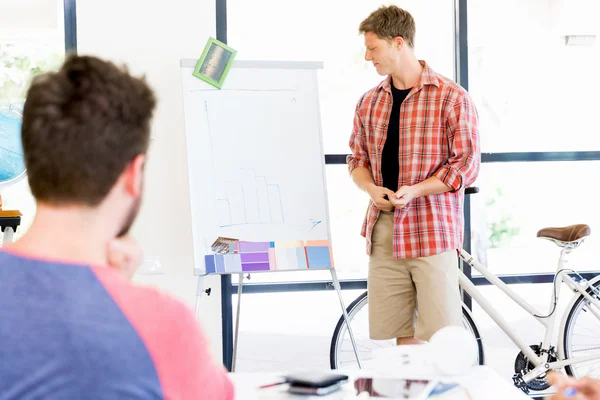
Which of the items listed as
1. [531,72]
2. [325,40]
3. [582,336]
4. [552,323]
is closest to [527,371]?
[552,323]

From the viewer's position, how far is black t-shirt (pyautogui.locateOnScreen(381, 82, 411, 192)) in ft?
8.40

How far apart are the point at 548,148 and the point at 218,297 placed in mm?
1901

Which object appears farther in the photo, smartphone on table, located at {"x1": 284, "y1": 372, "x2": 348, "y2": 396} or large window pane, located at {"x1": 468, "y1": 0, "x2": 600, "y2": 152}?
large window pane, located at {"x1": 468, "y1": 0, "x2": 600, "y2": 152}

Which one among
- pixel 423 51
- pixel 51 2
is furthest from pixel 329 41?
pixel 51 2

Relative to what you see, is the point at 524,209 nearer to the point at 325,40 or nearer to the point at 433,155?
the point at 433,155

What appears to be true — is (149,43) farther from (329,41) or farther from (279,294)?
(279,294)

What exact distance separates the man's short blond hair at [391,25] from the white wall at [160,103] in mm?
1017

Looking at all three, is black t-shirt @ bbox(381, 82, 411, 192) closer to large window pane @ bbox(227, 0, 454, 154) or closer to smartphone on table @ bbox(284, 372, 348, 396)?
large window pane @ bbox(227, 0, 454, 154)

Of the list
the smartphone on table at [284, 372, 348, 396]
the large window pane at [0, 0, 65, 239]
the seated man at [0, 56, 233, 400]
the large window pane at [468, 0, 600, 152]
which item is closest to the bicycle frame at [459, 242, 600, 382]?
the large window pane at [468, 0, 600, 152]

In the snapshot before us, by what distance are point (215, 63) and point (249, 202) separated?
0.64m

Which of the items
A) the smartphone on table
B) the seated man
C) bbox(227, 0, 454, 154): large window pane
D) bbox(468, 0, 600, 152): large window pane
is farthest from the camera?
bbox(468, 0, 600, 152): large window pane

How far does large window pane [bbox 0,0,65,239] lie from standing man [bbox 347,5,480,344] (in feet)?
5.46

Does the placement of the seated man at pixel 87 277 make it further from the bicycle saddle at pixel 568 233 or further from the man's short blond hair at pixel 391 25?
the bicycle saddle at pixel 568 233

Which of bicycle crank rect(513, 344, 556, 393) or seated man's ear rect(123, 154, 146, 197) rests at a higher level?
seated man's ear rect(123, 154, 146, 197)
